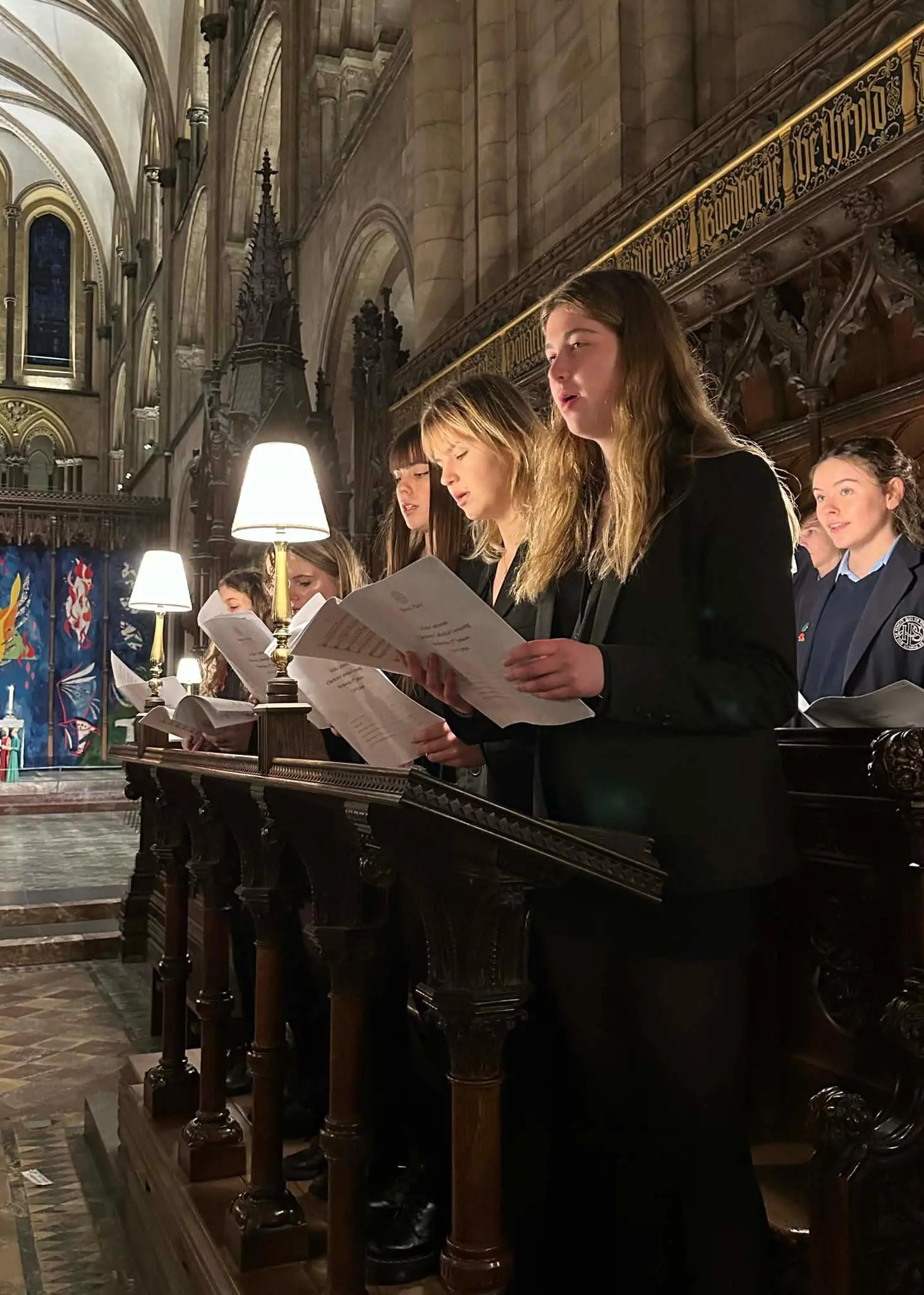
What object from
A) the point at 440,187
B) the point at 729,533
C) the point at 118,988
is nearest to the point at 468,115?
the point at 440,187

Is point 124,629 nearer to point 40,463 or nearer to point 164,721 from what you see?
point 40,463

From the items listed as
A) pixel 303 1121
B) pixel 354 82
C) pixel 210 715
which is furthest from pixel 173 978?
pixel 354 82

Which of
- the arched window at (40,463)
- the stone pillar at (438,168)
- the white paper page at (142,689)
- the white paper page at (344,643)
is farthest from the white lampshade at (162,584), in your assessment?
the arched window at (40,463)

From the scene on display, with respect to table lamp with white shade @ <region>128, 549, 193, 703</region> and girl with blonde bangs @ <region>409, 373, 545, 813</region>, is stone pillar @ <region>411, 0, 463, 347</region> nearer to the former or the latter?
table lamp with white shade @ <region>128, 549, 193, 703</region>

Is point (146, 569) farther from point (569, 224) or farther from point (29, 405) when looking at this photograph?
point (29, 405)

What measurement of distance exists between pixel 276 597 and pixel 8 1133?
208cm

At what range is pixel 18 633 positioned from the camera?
18.1 metres

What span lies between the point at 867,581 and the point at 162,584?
7.24 ft

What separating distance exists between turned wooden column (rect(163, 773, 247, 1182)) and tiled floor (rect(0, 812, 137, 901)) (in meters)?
4.03

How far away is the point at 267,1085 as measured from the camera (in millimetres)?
2002

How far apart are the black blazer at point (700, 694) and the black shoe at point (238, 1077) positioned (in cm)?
190

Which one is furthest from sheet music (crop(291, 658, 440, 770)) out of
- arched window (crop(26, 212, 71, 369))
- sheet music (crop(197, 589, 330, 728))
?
arched window (crop(26, 212, 71, 369))

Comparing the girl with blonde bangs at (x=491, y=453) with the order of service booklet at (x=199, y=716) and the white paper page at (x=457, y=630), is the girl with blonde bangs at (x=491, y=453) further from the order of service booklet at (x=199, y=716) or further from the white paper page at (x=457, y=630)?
the order of service booklet at (x=199, y=716)

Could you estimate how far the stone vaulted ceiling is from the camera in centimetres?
2011
